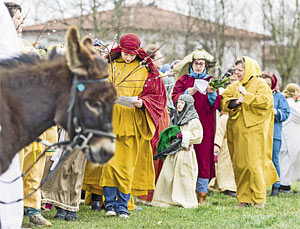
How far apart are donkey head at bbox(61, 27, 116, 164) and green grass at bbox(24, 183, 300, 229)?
3.18 m

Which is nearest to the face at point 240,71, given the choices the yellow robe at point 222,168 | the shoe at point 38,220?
the yellow robe at point 222,168

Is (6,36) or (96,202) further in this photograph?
(96,202)

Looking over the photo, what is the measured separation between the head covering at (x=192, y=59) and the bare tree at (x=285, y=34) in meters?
29.4

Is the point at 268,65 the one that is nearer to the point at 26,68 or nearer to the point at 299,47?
the point at 299,47

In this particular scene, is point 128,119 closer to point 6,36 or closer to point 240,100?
point 240,100

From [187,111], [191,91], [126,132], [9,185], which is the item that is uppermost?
[191,91]

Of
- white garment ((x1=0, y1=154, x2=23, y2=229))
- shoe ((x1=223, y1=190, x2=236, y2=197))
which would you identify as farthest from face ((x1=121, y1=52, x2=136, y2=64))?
shoe ((x1=223, y1=190, x2=236, y2=197))

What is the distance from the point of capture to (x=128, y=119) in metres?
7.92

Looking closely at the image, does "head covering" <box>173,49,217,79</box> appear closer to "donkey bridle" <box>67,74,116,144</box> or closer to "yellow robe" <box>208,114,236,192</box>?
"yellow robe" <box>208,114,236,192</box>

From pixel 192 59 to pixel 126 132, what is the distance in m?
2.95

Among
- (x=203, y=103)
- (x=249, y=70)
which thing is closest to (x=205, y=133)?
(x=203, y=103)

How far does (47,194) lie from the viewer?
742cm

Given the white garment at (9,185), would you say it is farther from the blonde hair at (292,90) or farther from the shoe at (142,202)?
the blonde hair at (292,90)

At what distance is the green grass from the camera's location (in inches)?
287
